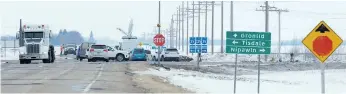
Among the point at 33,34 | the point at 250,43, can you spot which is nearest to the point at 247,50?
the point at 250,43

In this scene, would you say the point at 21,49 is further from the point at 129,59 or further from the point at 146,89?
the point at 146,89

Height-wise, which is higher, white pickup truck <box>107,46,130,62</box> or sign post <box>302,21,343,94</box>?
sign post <box>302,21,343,94</box>

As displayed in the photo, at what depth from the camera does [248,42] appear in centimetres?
1900

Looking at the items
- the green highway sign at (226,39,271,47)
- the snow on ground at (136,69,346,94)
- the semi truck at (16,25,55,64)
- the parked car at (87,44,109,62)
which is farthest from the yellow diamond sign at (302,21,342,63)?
the parked car at (87,44,109,62)

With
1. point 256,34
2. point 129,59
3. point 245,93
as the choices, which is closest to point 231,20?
point 129,59

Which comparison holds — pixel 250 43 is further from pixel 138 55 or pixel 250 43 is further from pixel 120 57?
pixel 138 55

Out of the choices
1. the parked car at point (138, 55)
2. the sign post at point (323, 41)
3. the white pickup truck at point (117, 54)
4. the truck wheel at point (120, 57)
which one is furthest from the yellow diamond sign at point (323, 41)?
the parked car at point (138, 55)

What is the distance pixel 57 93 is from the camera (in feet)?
60.7

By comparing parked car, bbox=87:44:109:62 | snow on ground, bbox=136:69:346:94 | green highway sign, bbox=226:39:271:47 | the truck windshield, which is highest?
the truck windshield

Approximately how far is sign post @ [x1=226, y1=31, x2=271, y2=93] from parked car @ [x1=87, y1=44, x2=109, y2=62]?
3510 cm

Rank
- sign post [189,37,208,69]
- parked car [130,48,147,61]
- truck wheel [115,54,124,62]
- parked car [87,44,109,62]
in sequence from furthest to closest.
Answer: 1. parked car [130,48,147,61]
2. truck wheel [115,54,124,62]
3. parked car [87,44,109,62]
4. sign post [189,37,208,69]

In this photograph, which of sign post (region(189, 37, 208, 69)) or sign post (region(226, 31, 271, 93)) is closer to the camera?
sign post (region(226, 31, 271, 93))

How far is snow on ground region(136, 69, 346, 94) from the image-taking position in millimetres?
25388

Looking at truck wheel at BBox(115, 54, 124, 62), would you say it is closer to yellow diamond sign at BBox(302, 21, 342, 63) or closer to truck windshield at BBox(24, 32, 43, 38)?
truck windshield at BBox(24, 32, 43, 38)
